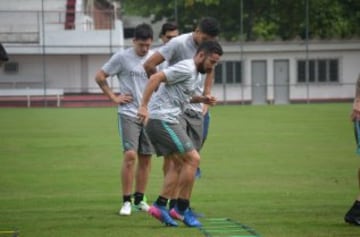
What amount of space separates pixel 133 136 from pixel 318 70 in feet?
139

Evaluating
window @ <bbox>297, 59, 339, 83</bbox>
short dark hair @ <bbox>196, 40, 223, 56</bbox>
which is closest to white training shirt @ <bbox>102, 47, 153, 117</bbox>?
short dark hair @ <bbox>196, 40, 223, 56</bbox>

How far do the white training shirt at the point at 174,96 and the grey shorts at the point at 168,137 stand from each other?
0.06m

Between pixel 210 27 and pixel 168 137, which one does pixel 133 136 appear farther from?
pixel 210 27

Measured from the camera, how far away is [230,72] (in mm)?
51438

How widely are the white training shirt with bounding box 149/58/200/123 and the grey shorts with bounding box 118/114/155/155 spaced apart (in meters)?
1.15

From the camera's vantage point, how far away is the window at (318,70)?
5181 cm

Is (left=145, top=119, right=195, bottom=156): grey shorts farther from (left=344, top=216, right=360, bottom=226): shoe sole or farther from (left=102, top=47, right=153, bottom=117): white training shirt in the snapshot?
(left=344, top=216, right=360, bottom=226): shoe sole

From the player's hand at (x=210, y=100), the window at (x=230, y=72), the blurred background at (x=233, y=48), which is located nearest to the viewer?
the player's hand at (x=210, y=100)

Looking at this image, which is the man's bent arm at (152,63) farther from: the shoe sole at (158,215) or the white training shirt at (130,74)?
the shoe sole at (158,215)

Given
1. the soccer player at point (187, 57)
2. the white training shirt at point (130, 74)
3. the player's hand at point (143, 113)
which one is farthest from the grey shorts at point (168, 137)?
the white training shirt at point (130, 74)

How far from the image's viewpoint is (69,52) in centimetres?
4962

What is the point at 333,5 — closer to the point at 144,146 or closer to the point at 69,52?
the point at 69,52

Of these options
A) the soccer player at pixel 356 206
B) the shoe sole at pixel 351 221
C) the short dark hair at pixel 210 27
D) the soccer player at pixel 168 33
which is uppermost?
the short dark hair at pixel 210 27

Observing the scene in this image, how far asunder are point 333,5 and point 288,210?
4595 centimetres
